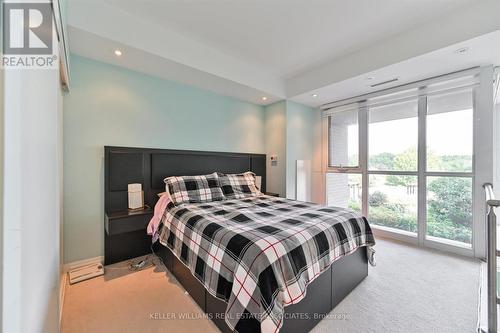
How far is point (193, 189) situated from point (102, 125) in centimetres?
136

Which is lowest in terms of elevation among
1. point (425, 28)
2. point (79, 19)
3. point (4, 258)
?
point (4, 258)

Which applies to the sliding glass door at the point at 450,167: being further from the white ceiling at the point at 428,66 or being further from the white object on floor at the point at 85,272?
the white object on floor at the point at 85,272

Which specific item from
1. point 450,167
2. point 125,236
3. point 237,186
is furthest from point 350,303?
point 125,236

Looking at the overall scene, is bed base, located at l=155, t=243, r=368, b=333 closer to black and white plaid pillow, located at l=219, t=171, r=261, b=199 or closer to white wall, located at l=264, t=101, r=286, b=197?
black and white plaid pillow, located at l=219, t=171, r=261, b=199

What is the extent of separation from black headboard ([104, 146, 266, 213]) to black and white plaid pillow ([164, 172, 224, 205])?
1.03ft

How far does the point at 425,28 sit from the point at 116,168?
13.1 feet

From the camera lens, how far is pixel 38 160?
86 centimetres

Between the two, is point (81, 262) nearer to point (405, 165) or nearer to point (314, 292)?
point (314, 292)

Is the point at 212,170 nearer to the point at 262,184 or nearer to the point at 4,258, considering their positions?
the point at 262,184

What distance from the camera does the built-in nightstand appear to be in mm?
2211

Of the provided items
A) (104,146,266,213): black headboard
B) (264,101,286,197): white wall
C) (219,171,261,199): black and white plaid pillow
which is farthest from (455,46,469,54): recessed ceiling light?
(104,146,266,213): black headboard

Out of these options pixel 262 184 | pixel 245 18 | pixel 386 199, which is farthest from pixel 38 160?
pixel 386 199

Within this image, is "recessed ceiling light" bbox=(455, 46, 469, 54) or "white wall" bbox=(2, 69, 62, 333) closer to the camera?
"white wall" bbox=(2, 69, 62, 333)

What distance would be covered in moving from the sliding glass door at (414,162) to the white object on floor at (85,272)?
158 inches
